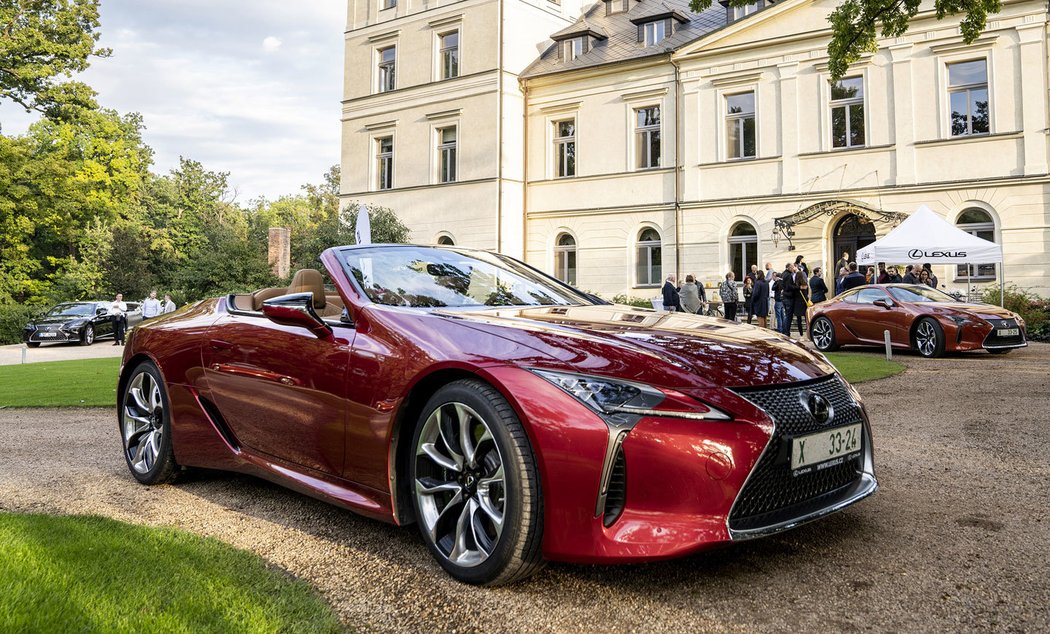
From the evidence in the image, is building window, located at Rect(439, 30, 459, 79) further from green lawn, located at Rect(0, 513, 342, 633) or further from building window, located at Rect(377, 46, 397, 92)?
green lawn, located at Rect(0, 513, 342, 633)

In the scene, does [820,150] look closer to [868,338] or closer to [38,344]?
[868,338]

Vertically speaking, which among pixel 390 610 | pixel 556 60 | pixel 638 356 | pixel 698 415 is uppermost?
pixel 556 60

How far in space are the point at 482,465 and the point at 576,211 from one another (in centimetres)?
2663

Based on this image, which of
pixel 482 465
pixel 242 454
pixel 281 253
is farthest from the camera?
pixel 281 253

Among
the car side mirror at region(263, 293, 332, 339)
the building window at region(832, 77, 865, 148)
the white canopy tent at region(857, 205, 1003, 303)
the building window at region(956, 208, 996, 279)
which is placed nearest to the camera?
the car side mirror at region(263, 293, 332, 339)

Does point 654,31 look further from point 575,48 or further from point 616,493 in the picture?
point 616,493

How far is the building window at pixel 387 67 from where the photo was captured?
33094 millimetres

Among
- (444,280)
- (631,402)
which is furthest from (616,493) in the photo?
(444,280)

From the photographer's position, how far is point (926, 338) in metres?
13.0

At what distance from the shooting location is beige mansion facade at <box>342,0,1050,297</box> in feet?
72.5

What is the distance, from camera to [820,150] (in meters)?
24.4


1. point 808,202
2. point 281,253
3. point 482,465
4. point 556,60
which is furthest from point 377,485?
point 281,253

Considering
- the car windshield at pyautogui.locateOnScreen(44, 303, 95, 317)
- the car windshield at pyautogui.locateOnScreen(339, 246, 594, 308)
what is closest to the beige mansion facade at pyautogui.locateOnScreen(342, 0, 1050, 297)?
the car windshield at pyautogui.locateOnScreen(44, 303, 95, 317)

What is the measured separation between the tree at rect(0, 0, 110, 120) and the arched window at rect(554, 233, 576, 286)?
76.9 feet
